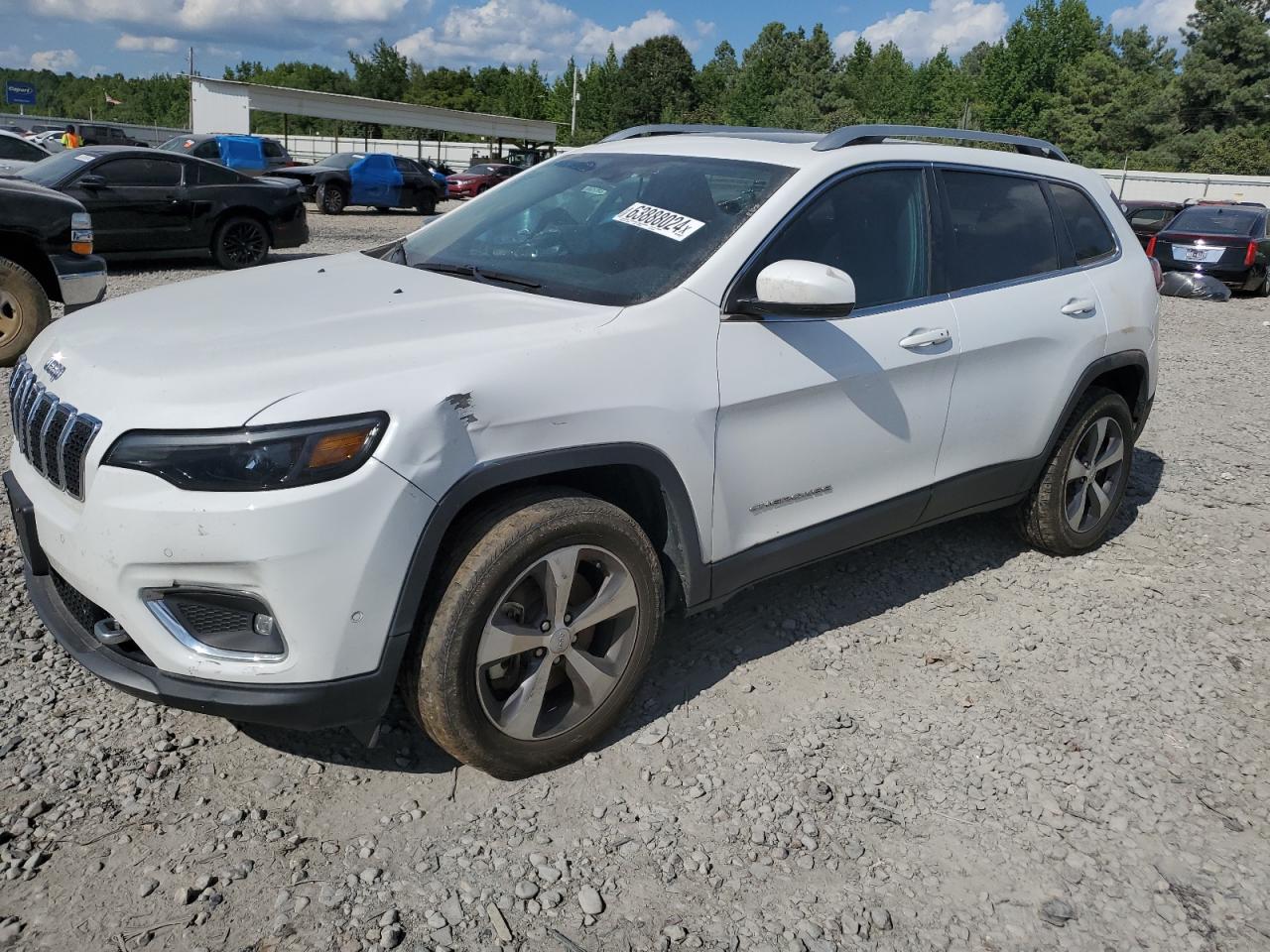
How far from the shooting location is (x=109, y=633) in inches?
105

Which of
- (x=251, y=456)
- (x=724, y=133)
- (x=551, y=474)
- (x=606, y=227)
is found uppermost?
(x=724, y=133)

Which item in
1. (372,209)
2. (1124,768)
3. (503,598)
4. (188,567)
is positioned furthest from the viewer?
(372,209)

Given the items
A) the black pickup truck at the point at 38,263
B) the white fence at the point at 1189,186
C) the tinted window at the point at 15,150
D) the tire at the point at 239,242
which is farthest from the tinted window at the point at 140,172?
the white fence at the point at 1189,186

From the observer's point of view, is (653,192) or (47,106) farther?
(47,106)

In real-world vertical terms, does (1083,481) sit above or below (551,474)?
below

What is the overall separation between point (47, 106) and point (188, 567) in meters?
177

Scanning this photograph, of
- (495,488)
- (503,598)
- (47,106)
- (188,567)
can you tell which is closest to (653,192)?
(495,488)

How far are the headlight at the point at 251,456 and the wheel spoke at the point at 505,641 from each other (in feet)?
2.01

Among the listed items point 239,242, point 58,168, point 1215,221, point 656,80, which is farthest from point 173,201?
point 656,80

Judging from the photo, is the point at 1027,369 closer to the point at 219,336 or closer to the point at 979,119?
the point at 219,336

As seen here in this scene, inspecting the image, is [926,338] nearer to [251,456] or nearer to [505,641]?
[505,641]

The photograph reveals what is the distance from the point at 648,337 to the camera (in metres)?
3.00

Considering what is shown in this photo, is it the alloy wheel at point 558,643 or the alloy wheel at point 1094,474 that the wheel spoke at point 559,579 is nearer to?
the alloy wheel at point 558,643

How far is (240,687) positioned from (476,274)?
5.20 ft
